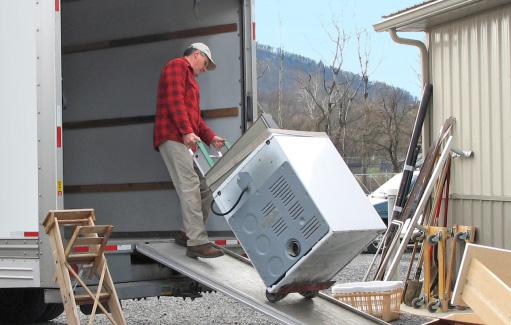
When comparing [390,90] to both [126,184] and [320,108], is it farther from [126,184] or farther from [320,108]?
[126,184]

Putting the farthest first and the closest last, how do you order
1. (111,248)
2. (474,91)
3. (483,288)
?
(474,91) → (111,248) → (483,288)

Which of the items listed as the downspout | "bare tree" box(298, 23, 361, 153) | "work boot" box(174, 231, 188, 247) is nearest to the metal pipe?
the downspout

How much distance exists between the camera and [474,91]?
9.52 metres

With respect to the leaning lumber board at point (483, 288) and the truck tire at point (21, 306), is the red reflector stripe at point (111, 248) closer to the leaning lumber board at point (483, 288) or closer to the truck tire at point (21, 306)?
the truck tire at point (21, 306)

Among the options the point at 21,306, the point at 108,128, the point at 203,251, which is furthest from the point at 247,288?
the point at 108,128

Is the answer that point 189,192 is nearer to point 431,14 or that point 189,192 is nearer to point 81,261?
point 81,261

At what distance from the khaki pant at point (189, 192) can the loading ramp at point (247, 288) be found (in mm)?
191

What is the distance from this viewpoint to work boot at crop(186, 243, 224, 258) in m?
6.37

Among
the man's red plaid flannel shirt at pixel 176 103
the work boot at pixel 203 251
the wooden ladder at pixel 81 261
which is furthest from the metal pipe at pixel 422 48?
the wooden ladder at pixel 81 261

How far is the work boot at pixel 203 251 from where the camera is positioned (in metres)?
6.37

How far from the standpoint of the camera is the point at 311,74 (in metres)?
33.4

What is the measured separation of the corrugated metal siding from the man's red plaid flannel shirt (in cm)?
366

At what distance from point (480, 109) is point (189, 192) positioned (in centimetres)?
417

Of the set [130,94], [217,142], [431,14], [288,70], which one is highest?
[288,70]
